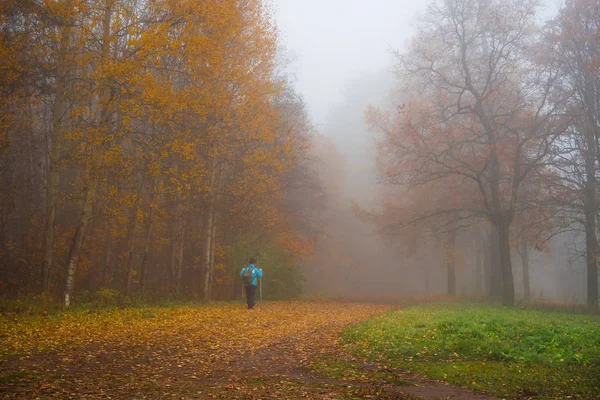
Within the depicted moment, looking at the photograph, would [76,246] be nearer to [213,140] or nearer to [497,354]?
[213,140]

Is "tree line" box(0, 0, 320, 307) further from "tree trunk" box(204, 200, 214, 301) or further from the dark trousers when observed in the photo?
the dark trousers

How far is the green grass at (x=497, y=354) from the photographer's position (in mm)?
6820

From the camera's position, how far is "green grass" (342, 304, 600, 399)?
682 cm

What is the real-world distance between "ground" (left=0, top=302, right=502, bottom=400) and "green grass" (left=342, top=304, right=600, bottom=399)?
0.53 m

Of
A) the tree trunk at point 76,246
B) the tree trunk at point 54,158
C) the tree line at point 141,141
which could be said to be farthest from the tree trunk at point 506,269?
the tree trunk at point 54,158

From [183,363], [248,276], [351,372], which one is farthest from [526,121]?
[183,363]

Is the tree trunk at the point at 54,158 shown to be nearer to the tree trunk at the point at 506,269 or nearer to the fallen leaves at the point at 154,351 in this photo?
the fallen leaves at the point at 154,351

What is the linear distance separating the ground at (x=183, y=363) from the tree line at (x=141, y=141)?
4.28 metres

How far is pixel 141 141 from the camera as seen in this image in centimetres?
1781

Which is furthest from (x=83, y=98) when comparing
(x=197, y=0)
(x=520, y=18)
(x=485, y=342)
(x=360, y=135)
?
(x=360, y=135)

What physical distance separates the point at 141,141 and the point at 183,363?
11.5 meters

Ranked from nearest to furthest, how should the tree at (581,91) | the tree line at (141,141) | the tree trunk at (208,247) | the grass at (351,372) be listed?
the grass at (351,372) → the tree line at (141,141) → the tree at (581,91) → the tree trunk at (208,247)

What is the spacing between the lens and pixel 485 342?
906 centimetres

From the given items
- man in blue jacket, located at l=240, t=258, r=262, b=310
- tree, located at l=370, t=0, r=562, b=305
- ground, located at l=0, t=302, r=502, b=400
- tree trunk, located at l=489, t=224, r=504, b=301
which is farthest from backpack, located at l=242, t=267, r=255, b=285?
tree trunk, located at l=489, t=224, r=504, b=301
